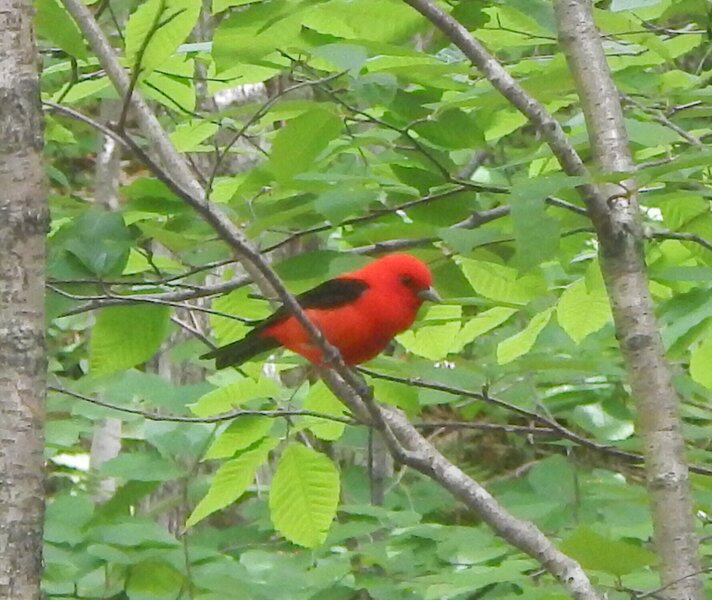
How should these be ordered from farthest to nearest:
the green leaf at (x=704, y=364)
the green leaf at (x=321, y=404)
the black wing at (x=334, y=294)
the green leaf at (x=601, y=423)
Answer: the black wing at (x=334, y=294)
the green leaf at (x=601, y=423)
the green leaf at (x=321, y=404)
the green leaf at (x=704, y=364)

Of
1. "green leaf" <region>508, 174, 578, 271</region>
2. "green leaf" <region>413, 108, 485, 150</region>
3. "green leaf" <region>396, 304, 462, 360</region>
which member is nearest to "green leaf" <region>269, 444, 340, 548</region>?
"green leaf" <region>396, 304, 462, 360</region>

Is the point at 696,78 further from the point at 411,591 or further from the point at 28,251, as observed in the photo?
the point at 28,251

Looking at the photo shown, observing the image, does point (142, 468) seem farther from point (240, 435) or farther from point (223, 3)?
point (223, 3)

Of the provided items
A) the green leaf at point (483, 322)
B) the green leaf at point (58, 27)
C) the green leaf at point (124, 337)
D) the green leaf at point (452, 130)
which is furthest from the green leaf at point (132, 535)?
the green leaf at point (58, 27)

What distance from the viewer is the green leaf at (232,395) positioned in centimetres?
261

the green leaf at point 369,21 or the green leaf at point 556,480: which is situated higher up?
the green leaf at point 369,21

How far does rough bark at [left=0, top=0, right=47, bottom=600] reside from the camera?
4.96ft

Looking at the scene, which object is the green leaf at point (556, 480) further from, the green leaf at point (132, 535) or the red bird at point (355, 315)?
the green leaf at point (132, 535)

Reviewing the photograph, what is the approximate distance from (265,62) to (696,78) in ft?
3.58

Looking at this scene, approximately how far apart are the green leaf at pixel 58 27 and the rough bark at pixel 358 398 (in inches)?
10.1

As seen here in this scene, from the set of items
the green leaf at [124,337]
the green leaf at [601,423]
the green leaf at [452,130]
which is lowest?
the green leaf at [601,423]

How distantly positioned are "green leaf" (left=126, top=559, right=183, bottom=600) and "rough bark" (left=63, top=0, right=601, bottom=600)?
708mm

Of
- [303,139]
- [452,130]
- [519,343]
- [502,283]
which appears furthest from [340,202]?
[519,343]

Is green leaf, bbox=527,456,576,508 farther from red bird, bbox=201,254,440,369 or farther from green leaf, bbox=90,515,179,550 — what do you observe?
green leaf, bbox=90,515,179,550
